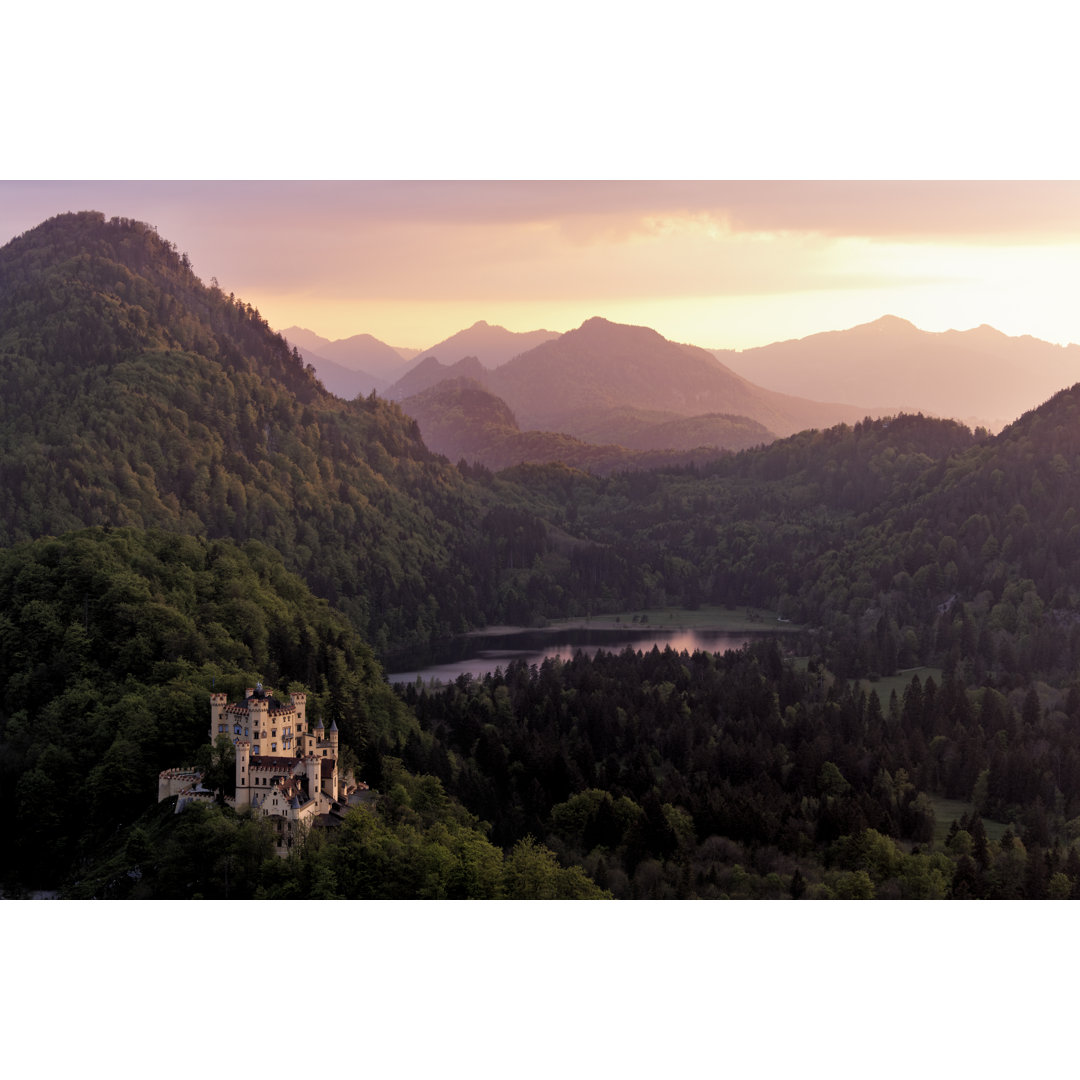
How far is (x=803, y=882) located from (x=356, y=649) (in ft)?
112

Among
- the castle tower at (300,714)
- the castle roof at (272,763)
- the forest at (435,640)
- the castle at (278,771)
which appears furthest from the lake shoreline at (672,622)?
the castle roof at (272,763)

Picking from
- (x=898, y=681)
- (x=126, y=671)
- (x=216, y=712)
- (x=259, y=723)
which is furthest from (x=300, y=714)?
(x=898, y=681)

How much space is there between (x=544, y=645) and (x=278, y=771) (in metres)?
90.0

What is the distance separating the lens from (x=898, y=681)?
99.6m

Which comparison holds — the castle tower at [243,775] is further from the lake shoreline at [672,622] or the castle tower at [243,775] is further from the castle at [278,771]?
the lake shoreline at [672,622]

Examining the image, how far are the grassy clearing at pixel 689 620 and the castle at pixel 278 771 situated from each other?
10029cm

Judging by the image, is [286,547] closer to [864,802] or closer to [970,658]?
[970,658]

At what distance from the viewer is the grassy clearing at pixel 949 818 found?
2267 inches

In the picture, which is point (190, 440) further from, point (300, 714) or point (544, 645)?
point (300, 714)

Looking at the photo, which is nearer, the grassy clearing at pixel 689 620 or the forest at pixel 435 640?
the forest at pixel 435 640

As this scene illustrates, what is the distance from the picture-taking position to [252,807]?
40562 mm

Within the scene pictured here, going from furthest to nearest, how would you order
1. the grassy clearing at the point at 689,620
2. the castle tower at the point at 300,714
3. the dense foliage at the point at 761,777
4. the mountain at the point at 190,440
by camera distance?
the grassy clearing at the point at 689,620, the mountain at the point at 190,440, the dense foliage at the point at 761,777, the castle tower at the point at 300,714

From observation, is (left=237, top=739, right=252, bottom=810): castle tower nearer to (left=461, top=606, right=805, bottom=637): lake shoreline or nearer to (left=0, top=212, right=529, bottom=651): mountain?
(left=0, top=212, right=529, bottom=651): mountain


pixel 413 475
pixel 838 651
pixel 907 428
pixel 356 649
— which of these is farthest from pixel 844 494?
pixel 356 649
